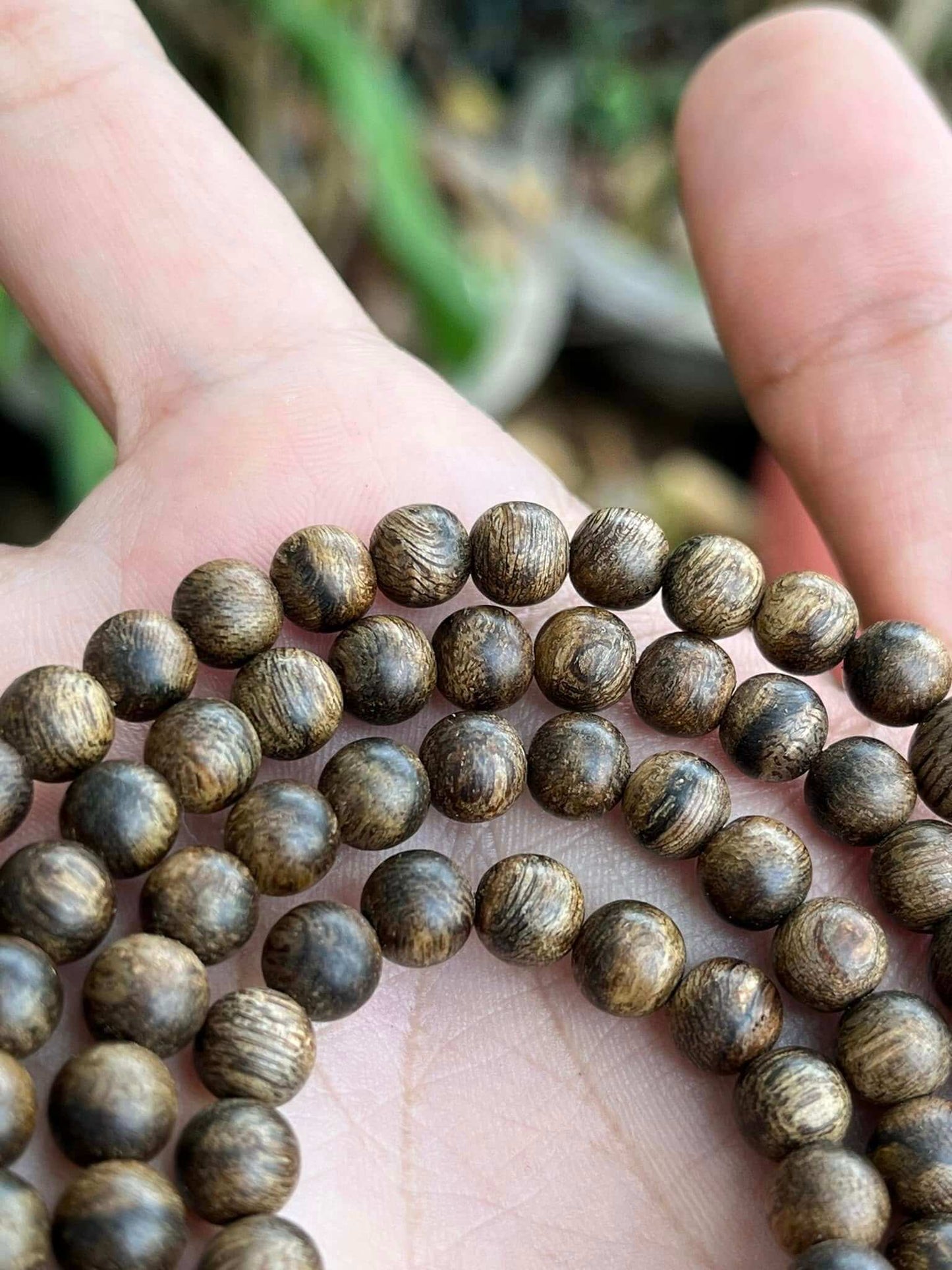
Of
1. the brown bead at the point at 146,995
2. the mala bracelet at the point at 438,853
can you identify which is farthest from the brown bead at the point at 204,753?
the brown bead at the point at 146,995

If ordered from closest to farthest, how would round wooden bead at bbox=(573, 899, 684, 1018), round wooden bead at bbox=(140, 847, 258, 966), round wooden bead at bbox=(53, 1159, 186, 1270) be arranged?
round wooden bead at bbox=(53, 1159, 186, 1270) < round wooden bead at bbox=(140, 847, 258, 966) < round wooden bead at bbox=(573, 899, 684, 1018)

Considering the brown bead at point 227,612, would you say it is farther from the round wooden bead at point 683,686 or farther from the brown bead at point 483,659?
the round wooden bead at point 683,686

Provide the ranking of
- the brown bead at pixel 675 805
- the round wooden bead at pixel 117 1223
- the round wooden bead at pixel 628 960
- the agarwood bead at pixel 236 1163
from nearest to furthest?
the round wooden bead at pixel 117 1223, the agarwood bead at pixel 236 1163, the round wooden bead at pixel 628 960, the brown bead at pixel 675 805

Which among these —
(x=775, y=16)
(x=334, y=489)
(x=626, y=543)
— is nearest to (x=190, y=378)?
(x=334, y=489)

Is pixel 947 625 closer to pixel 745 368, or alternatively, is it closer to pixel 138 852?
pixel 745 368

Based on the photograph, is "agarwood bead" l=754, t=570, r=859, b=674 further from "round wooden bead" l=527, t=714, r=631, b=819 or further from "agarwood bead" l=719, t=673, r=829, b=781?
"round wooden bead" l=527, t=714, r=631, b=819

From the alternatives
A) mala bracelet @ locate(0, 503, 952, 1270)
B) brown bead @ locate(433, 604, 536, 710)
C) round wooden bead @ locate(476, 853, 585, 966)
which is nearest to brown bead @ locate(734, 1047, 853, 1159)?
mala bracelet @ locate(0, 503, 952, 1270)
